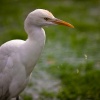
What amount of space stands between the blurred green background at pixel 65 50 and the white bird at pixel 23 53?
44.9 inches

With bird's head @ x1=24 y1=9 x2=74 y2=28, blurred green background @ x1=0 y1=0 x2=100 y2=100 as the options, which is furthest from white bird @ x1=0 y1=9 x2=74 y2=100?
blurred green background @ x1=0 y1=0 x2=100 y2=100

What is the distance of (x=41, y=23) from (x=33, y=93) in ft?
5.58

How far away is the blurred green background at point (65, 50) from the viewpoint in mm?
5570

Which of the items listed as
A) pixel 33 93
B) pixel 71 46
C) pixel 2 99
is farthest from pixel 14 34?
pixel 2 99

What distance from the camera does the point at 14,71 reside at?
4.24 metres

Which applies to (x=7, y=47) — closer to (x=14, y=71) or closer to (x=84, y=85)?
(x=14, y=71)

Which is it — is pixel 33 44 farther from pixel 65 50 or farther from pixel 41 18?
pixel 65 50

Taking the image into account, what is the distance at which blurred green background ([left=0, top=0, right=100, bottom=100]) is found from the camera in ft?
18.3

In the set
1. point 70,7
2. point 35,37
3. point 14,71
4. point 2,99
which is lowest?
point 70,7

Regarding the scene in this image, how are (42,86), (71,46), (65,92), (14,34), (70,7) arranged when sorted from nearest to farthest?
(65,92), (42,86), (71,46), (14,34), (70,7)

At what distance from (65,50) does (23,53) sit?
311cm

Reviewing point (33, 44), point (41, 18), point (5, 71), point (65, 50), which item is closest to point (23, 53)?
point (33, 44)

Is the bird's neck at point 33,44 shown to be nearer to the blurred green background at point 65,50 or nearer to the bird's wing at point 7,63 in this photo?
the bird's wing at point 7,63

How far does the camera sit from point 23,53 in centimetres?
420
